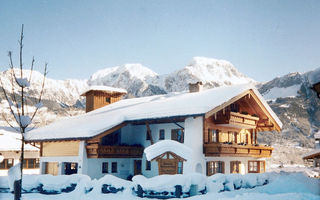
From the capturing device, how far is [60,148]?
27.5m

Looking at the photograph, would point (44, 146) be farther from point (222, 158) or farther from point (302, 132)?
point (302, 132)

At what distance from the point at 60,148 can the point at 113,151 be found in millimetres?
5243

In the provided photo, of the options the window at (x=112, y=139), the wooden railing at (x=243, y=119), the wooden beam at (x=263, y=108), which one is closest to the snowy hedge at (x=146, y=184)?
the wooden railing at (x=243, y=119)

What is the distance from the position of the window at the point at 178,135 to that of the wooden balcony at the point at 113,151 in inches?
127

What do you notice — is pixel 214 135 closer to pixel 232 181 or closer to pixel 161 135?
pixel 161 135

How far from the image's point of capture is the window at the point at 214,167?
77.7 ft

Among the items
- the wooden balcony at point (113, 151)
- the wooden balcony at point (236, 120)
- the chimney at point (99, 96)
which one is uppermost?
the chimney at point (99, 96)

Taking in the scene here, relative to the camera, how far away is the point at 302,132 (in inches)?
4146

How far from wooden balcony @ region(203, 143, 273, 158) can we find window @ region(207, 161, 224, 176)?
1193 millimetres

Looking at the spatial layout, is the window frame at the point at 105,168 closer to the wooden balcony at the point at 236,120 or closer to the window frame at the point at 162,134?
the window frame at the point at 162,134

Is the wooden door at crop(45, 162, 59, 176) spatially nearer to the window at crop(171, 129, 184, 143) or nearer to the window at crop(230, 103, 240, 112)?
the window at crop(171, 129, 184, 143)

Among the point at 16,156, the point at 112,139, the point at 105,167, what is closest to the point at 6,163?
the point at 16,156

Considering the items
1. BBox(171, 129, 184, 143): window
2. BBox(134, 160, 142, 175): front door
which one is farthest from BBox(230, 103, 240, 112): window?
BBox(134, 160, 142, 175): front door

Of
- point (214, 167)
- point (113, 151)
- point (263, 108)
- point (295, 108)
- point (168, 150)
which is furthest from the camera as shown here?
point (295, 108)
